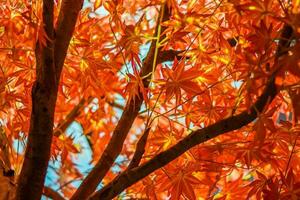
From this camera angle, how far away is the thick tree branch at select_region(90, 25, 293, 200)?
0.94 m

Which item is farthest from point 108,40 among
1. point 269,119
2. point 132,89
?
point 269,119

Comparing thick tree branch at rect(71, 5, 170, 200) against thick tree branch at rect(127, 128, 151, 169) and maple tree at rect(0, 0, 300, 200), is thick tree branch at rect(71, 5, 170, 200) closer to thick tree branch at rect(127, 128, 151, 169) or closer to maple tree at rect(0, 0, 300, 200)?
maple tree at rect(0, 0, 300, 200)

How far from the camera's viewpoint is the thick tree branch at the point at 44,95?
3.83 ft

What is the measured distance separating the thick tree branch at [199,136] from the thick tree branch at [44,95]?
16cm

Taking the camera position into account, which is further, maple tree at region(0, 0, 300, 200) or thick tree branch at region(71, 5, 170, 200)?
thick tree branch at region(71, 5, 170, 200)

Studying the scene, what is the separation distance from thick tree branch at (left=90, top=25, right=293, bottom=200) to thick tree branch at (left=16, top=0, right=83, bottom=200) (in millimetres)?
163

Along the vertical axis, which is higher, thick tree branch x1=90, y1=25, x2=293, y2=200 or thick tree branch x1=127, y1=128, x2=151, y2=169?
thick tree branch x1=127, y1=128, x2=151, y2=169

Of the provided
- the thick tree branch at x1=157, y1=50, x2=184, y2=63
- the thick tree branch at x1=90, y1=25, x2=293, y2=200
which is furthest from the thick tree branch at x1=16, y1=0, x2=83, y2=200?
the thick tree branch at x1=157, y1=50, x2=184, y2=63

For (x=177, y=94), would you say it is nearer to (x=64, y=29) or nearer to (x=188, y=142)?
(x=188, y=142)

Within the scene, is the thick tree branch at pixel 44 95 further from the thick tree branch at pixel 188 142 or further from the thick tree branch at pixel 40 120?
the thick tree branch at pixel 188 142

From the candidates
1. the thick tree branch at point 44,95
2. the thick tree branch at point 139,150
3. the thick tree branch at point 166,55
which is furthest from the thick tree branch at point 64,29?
the thick tree branch at point 166,55

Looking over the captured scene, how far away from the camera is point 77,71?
5.13 ft

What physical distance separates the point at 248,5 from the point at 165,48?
22.2 inches

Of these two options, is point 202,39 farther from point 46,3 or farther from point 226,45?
point 46,3
